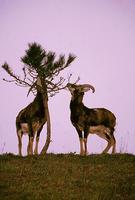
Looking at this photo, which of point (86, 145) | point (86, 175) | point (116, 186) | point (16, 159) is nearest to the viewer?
point (116, 186)

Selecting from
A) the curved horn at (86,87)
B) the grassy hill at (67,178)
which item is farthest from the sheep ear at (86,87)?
the grassy hill at (67,178)

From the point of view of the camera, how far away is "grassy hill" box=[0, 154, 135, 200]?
1416cm

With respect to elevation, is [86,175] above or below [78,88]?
below

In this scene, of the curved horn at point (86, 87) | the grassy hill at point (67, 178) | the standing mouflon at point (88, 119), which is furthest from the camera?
the curved horn at point (86, 87)

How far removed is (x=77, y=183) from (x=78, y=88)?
9.70m

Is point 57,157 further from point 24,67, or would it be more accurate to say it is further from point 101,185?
point 24,67

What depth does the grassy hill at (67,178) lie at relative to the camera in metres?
14.2

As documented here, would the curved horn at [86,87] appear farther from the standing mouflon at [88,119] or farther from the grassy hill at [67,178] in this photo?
the grassy hill at [67,178]

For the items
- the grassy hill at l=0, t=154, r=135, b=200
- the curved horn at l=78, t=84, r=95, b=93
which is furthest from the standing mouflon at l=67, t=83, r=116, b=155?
the grassy hill at l=0, t=154, r=135, b=200

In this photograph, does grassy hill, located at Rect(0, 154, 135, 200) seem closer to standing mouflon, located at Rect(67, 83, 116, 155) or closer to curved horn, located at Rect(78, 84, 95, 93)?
standing mouflon, located at Rect(67, 83, 116, 155)

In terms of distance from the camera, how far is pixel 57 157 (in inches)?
797

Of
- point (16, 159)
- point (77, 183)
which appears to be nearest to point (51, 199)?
point (77, 183)

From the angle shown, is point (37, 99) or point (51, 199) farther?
point (37, 99)

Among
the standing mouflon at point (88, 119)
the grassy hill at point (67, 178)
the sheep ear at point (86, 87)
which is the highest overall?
the sheep ear at point (86, 87)
